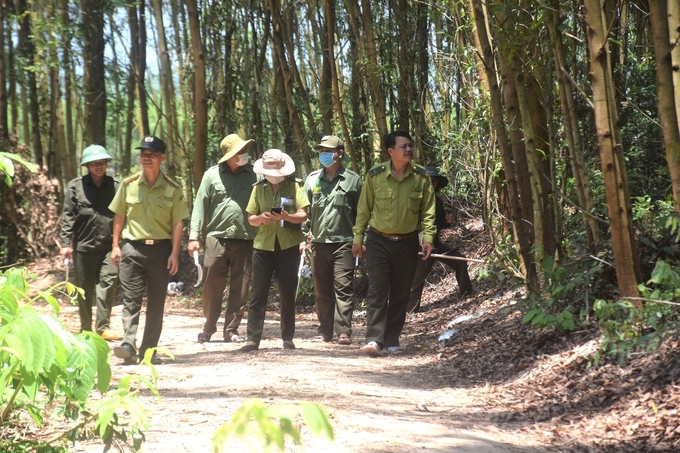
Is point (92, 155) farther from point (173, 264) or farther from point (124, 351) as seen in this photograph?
point (124, 351)

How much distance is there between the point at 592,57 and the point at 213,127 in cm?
1097

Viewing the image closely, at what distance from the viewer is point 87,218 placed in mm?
8539

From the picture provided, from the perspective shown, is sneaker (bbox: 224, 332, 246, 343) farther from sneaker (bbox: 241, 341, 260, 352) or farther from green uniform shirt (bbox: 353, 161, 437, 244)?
green uniform shirt (bbox: 353, 161, 437, 244)

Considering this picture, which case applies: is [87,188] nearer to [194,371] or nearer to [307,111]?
[194,371]

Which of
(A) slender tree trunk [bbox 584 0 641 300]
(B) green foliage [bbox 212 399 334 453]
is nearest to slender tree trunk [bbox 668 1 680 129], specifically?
(A) slender tree trunk [bbox 584 0 641 300]

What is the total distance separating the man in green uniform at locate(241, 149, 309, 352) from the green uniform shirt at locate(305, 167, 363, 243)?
0.79 metres

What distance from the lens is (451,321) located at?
977 cm

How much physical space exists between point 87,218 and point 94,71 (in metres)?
7.59

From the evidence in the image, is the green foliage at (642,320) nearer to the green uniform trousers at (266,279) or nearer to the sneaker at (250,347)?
the green uniform trousers at (266,279)

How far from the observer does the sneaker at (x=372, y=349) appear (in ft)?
25.6

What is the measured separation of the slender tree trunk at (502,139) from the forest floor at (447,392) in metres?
0.63

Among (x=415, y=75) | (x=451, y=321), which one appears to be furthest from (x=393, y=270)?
(x=415, y=75)

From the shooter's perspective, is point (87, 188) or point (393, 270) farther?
point (87, 188)

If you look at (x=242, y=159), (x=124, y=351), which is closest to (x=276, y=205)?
(x=242, y=159)
